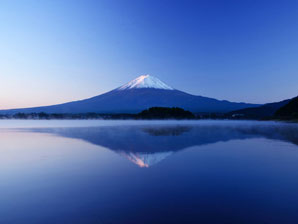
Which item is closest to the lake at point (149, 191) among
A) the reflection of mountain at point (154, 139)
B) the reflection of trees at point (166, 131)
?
the reflection of mountain at point (154, 139)

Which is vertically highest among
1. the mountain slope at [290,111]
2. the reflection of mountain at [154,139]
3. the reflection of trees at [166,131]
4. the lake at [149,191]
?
the mountain slope at [290,111]

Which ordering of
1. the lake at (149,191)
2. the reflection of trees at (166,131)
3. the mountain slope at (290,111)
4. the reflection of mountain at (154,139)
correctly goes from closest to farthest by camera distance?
the lake at (149,191), the reflection of mountain at (154,139), the reflection of trees at (166,131), the mountain slope at (290,111)

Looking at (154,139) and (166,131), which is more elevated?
(166,131)

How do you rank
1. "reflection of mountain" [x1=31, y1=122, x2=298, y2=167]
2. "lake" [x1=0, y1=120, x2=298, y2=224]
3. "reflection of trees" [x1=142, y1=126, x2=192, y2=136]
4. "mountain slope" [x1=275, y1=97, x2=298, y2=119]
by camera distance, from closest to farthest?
"lake" [x1=0, y1=120, x2=298, y2=224]
"reflection of mountain" [x1=31, y1=122, x2=298, y2=167]
"reflection of trees" [x1=142, y1=126, x2=192, y2=136]
"mountain slope" [x1=275, y1=97, x2=298, y2=119]

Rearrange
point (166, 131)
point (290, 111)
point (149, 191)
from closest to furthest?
point (149, 191), point (166, 131), point (290, 111)

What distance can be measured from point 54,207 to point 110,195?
1281 mm

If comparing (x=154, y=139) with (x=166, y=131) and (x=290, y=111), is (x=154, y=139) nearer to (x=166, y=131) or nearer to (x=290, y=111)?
(x=166, y=131)

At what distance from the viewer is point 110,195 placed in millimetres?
5812

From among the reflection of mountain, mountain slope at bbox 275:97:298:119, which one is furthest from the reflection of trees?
mountain slope at bbox 275:97:298:119

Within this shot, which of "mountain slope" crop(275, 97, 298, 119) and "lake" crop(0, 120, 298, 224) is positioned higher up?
"mountain slope" crop(275, 97, 298, 119)

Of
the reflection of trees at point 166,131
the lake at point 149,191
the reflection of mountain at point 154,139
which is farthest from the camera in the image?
the reflection of trees at point 166,131

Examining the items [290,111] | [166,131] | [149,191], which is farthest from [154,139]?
[290,111]

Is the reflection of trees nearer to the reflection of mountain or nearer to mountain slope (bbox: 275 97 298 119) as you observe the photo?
the reflection of mountain

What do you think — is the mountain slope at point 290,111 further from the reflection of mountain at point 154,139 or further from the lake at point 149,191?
the lake at point 149,191
